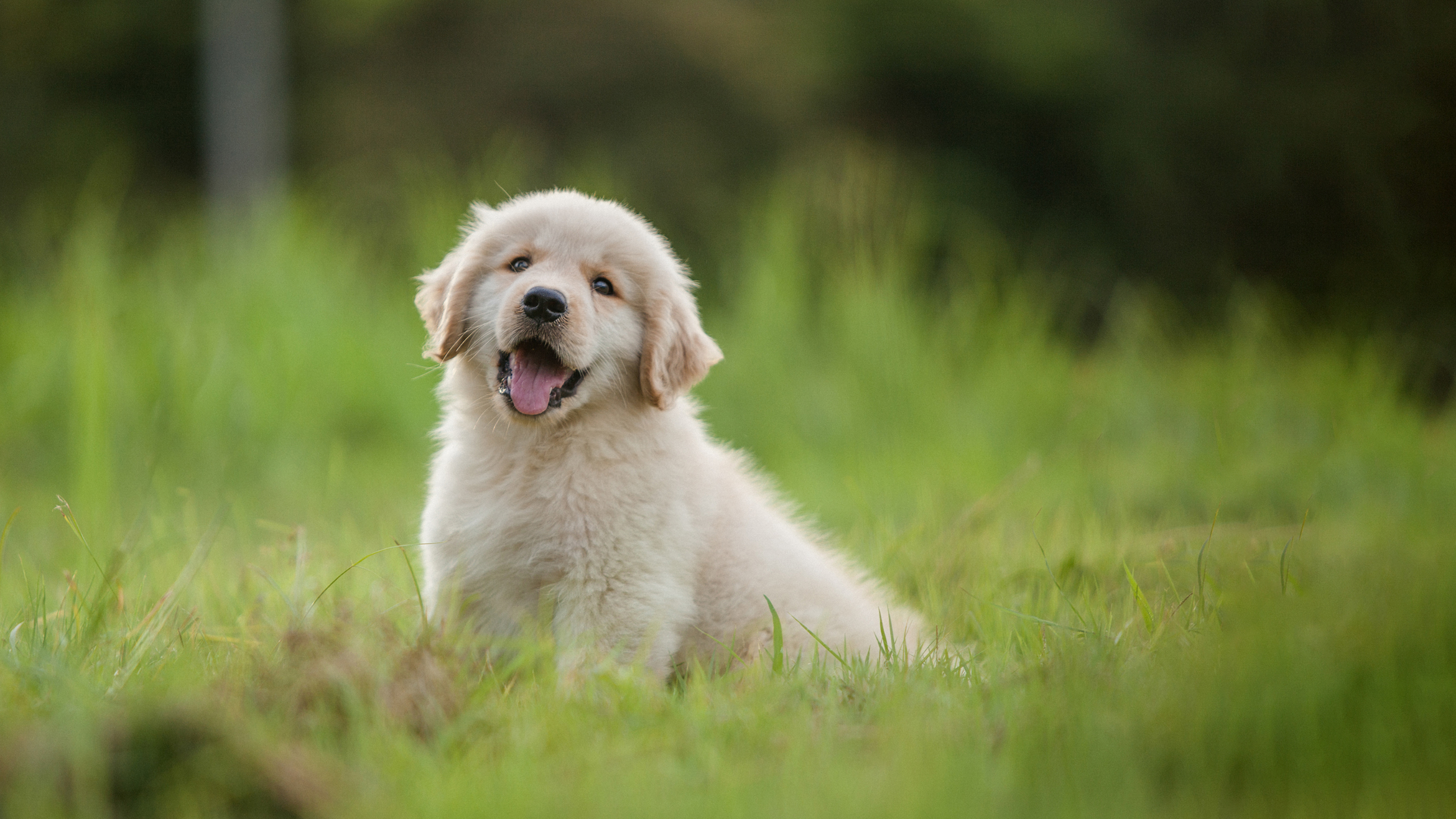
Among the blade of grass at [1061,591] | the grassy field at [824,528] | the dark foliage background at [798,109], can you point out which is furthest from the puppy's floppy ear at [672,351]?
the dark foliage background at [798,109]

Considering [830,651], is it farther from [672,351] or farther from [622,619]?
[672,351]

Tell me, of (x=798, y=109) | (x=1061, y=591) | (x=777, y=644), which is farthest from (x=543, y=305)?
(x=798, y=109)

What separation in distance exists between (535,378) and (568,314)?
7.7 inches

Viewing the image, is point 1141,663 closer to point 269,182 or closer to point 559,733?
point 559,733

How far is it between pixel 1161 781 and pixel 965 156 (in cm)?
1665

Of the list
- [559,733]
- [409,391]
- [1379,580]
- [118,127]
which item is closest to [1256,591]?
[1379,580]

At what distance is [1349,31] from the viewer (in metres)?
9.64

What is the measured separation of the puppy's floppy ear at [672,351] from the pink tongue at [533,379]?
8.9 inches

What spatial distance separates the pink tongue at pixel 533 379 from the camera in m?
2.90

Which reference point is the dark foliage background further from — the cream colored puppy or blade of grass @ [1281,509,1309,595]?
the cream colored puppy

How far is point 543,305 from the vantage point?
286cm

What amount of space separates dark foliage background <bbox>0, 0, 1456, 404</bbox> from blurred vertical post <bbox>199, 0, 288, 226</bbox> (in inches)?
24.3

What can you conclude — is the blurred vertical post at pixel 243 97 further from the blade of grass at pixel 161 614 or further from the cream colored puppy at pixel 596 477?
the cream colored puppy at pixel 596 477

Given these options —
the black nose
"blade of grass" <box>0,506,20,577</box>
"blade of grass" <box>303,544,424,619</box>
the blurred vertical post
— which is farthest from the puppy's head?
the blurred vertical post
